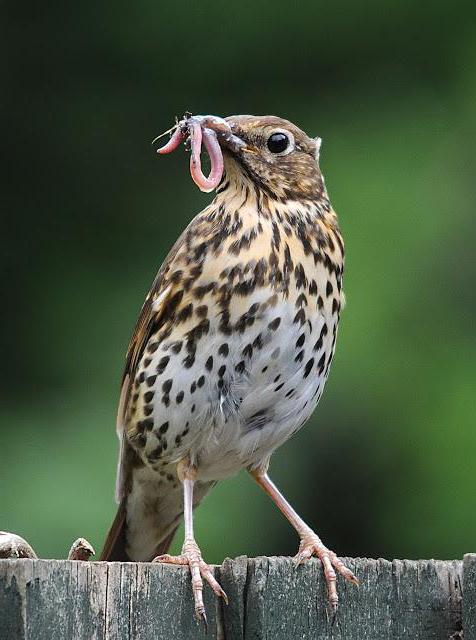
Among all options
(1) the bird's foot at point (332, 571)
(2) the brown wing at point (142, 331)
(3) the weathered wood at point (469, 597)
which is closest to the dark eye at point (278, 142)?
(2) the brown wing at point (142, 331)

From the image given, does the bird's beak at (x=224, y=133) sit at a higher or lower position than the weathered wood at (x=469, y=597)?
higher

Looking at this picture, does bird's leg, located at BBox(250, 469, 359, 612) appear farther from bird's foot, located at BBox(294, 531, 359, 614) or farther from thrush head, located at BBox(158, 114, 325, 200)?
thrush head, located at BBox(158, 114, 325, 200)

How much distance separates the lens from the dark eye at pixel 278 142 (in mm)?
3584

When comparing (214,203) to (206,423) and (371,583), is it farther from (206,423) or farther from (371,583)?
(371,583)

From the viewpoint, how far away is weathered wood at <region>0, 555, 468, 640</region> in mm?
2252

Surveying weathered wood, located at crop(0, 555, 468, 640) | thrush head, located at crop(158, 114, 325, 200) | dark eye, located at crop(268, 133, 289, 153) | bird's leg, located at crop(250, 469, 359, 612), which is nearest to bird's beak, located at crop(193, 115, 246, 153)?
thrush head, located at crop(158, 114, 325, 200)

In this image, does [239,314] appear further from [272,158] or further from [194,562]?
[194,562]

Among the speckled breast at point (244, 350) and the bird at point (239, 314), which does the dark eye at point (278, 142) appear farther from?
the speckled breast at point (244, 350)

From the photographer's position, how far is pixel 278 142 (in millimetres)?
3605

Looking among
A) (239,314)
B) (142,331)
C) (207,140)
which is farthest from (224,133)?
(142,331)

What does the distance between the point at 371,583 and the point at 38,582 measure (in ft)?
2.35

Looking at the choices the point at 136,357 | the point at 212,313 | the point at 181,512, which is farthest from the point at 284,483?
the point at 212,313

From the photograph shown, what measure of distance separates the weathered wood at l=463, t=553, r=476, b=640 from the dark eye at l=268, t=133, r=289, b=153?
1599 mm

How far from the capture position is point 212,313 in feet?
11.1
